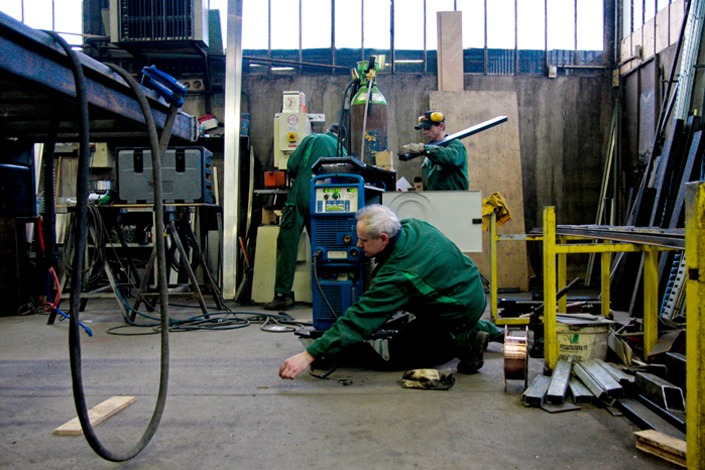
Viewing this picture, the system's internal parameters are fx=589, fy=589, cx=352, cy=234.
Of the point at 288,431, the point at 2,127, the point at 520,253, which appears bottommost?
the point at 288,431

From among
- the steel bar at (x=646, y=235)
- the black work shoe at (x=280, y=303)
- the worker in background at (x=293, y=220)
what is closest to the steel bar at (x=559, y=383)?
the steel bar at (x=646, y=235)

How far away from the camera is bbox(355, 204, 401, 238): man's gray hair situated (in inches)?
105

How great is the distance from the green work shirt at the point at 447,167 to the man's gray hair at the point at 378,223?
75.7 inches

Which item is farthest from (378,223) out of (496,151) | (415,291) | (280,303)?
(496,151)

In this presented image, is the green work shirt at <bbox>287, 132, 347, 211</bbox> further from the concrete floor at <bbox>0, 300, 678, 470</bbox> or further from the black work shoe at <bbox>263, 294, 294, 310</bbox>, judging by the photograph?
the concrete floor at <bbox>0, 300, 678, 470</bbox>

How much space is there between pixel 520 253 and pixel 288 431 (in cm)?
472

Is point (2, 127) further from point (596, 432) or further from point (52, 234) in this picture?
point (596, 432)

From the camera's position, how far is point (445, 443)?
2004 mm

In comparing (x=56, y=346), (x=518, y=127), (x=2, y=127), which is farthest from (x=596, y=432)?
(x=518, y=127)

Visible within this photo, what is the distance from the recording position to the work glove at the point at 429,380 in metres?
2.65

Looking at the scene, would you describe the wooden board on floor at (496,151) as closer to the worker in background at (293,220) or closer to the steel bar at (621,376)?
the worker in background at (293,220)

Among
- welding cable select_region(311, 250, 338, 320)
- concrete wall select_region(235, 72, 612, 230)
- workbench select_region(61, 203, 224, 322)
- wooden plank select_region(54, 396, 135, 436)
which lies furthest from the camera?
concrete wall select_region(235, 72, 612, 230)

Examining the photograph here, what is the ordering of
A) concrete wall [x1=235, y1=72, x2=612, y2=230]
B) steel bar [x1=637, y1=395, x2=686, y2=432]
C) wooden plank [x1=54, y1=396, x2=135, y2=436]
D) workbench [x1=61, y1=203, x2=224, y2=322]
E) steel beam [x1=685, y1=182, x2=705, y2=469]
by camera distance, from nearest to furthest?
steel beam [x1=685, y1=182, x2=705, y2=469] < steel bar [x1=637, y1=395, x2=686, y2=432] < wooden plank [x1=54, y1=396, x2=135, y2=436] < workbench [x1=61, y1=203, x2=224, y2=322] < concrete wall [x1=235, y1=72, x2=612, y2=230]

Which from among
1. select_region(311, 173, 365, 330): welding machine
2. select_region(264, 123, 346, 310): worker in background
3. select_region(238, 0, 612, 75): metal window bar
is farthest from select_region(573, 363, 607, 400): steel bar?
select_region(238, 0, 612, 75): metal window bar
